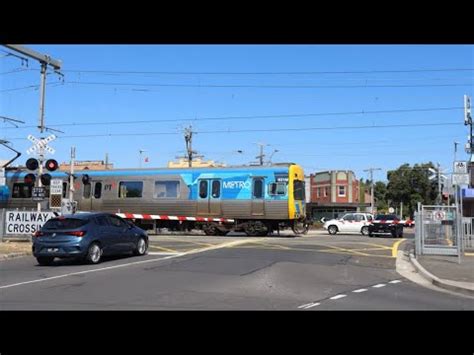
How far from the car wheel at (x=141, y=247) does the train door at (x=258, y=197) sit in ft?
34.8

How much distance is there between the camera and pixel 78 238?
56.2 ft

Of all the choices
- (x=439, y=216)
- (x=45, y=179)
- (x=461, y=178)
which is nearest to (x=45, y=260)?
(x=45, y=179)

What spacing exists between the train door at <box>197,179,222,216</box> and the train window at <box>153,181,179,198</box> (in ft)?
4.67

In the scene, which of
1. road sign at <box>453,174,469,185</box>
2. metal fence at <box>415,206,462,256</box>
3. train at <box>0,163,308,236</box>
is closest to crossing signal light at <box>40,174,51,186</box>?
train at <box>0,163,308,236</box>

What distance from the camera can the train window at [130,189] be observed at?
32.7 meters

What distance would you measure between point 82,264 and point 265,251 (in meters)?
6.32

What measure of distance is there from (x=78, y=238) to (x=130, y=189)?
15781 millimetres

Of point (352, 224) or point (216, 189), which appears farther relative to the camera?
point (352, 224)

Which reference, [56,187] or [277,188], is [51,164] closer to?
[56,187]

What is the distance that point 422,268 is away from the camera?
16.3m

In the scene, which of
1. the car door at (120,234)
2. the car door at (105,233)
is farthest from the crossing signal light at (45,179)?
the car door at (105,233)

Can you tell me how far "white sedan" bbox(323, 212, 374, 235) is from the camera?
39.2 m

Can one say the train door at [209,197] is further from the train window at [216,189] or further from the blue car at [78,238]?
the blue car at [78,238]

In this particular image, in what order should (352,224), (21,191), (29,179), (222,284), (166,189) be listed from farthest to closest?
(352,224) < (21,191) < (166,189) < (29,179) < (222,284)
